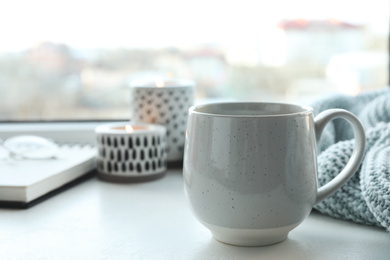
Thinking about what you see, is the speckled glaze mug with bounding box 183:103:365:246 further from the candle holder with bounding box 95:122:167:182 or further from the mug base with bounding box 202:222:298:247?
the candle holder with bounding box 95:122:167:182

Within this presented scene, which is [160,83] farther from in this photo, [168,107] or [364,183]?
[364,183]

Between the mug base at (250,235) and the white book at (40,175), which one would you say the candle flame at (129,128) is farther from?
the mug base at (250,235)

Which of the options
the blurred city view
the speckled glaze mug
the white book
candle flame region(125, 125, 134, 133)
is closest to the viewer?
the speckled glaze mug

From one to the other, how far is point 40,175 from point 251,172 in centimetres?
29

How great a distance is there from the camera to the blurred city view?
0.97 metres

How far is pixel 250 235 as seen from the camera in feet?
1.53

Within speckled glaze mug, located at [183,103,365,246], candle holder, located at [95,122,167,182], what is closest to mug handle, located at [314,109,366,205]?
speckled glaze mug, located at [183,103,365,246]

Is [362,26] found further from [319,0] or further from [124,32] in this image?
[124,32]

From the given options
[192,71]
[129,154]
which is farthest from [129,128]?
[192,71]

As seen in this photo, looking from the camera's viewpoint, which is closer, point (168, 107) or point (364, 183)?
point (364, 183)

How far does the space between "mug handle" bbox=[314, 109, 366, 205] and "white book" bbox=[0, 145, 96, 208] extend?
0.31 m

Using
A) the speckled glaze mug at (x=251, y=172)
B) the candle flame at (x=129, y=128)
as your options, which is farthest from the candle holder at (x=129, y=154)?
the speckled glaze mug at (x=251, y=172)

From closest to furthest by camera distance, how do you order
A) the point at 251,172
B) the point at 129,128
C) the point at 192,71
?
the point at 251,172 < the point at 129,128 < the point at 192,71

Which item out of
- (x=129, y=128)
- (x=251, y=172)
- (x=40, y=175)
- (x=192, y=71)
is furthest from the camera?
(x=192, y=71)
